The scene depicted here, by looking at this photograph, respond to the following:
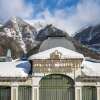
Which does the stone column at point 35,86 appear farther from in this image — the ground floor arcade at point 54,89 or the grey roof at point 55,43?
the grey roof at point 55,43

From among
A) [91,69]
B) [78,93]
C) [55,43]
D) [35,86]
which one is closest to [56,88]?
[35,86]

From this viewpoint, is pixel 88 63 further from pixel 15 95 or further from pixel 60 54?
pixel 15 95

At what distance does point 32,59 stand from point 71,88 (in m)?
4.80

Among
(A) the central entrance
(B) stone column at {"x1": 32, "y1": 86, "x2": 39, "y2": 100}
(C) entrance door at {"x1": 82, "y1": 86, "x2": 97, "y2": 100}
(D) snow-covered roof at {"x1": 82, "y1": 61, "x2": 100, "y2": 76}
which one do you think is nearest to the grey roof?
(D) snow-covered roof at {"x1": 82, "y1": 61, "x2": 100, "y2": 76}

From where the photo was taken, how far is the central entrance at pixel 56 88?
147 feet

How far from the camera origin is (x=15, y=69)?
47.2 metres

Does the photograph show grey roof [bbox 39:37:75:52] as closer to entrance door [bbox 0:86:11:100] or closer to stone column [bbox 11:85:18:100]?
stone column [bbox 11:85:18:100]

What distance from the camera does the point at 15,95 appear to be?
4547 centimetres

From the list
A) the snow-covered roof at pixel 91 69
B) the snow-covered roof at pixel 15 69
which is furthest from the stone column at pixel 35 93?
the snow-covered roof at pixel 91 69

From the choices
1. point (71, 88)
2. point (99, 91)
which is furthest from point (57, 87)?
point (99, 91)

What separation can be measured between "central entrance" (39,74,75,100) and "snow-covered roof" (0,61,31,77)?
2.29 m

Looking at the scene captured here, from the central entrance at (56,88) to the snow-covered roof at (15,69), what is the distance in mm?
2289

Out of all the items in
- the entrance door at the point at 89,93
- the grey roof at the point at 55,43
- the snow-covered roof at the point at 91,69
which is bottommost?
the entrance door at the point at 89,93

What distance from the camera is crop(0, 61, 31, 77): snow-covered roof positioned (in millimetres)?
46166
